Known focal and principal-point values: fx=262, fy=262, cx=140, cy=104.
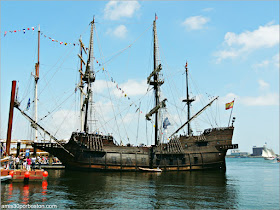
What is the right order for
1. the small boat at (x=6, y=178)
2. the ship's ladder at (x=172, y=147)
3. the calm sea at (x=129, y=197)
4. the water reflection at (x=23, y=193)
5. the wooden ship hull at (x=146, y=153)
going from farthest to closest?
1. the ship's ladder at (x=172, y=147)
2. the wooden ship hull at (x=146, y=153)
3. the small boat at (x=6, y=178)
4. the calm sea at (x=129, y=197)
5. the water reflection at (x=23, y=193)

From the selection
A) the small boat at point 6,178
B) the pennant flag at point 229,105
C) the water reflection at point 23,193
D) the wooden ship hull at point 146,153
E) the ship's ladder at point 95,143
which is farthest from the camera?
the pennant flag at point 229,105

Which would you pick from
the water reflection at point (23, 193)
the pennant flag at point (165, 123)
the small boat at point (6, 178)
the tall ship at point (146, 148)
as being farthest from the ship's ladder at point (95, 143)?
the small boat at point (6, 178)

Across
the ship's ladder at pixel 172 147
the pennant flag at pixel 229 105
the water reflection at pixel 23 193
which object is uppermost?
the pennant flag at pixel 229 105

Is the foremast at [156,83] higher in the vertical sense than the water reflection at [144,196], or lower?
higher

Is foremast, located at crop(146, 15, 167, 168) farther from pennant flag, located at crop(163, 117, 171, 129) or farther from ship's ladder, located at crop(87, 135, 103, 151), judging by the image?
ship's ladder, located at crop(87, 135, 103, 151)

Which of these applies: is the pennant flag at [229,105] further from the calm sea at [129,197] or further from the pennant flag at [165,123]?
the calm sea at [129,197]

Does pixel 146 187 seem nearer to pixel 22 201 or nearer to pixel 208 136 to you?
pixel 22 201

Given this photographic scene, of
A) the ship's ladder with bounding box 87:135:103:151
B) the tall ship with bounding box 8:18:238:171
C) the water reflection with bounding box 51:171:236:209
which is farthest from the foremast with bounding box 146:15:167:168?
the water reflection with bounding box 51:171:236:209

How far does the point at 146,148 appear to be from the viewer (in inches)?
1742

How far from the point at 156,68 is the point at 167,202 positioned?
106 feet

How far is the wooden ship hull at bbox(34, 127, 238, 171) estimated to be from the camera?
40.8m

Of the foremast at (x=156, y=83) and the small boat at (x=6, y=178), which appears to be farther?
the foremast at (x=156, y=83)

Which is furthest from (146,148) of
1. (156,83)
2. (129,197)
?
(129,197)

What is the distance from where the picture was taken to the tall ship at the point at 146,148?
40875 millimetres
